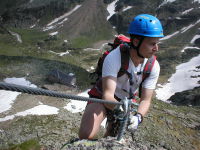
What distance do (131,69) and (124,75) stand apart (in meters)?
0.24

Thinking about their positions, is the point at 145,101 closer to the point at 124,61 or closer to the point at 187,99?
the point at 124,61

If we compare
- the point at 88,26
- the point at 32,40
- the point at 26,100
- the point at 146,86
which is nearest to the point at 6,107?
the point at 26,100

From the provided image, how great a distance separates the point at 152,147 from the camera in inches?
750

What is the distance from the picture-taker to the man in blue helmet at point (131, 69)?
20.5 feet

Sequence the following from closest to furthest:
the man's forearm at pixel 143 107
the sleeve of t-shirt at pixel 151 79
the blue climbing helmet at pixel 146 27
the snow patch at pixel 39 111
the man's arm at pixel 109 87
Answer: the man's arm at pixel 109 87, the blue climbing helmet at pixel 146 27, the man's forearm at pixel 143 107, the sleeve of t-shirt at pixel 151 79, the snow patch at pixel 39 111

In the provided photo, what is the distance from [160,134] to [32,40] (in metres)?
151

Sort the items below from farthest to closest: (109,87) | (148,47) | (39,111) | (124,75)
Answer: (39,111) < (124,75) < (148,47) < (109,87)

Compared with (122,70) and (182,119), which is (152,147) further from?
(122,70)

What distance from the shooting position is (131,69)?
6.62 metres

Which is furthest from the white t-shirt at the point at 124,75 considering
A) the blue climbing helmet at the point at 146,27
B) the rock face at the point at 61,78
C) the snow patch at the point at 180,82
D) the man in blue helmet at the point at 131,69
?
the snow patch at the point at 180,82

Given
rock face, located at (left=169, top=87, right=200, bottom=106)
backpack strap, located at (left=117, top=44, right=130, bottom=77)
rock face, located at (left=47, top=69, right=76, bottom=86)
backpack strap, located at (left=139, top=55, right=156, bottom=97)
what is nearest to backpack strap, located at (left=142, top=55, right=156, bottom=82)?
backpack strap, located at (left=139, top=55, right=156, bottom=97)

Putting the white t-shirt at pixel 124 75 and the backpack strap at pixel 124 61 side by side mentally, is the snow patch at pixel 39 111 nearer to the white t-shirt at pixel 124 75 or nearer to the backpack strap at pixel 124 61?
the white t-shirt at pixel 124 75

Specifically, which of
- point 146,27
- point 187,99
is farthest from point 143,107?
point 187,99

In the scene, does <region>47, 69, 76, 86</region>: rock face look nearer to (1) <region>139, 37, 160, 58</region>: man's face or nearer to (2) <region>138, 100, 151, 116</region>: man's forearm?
(2) <region>138, 100, 151, 116</region>: man's forearm
